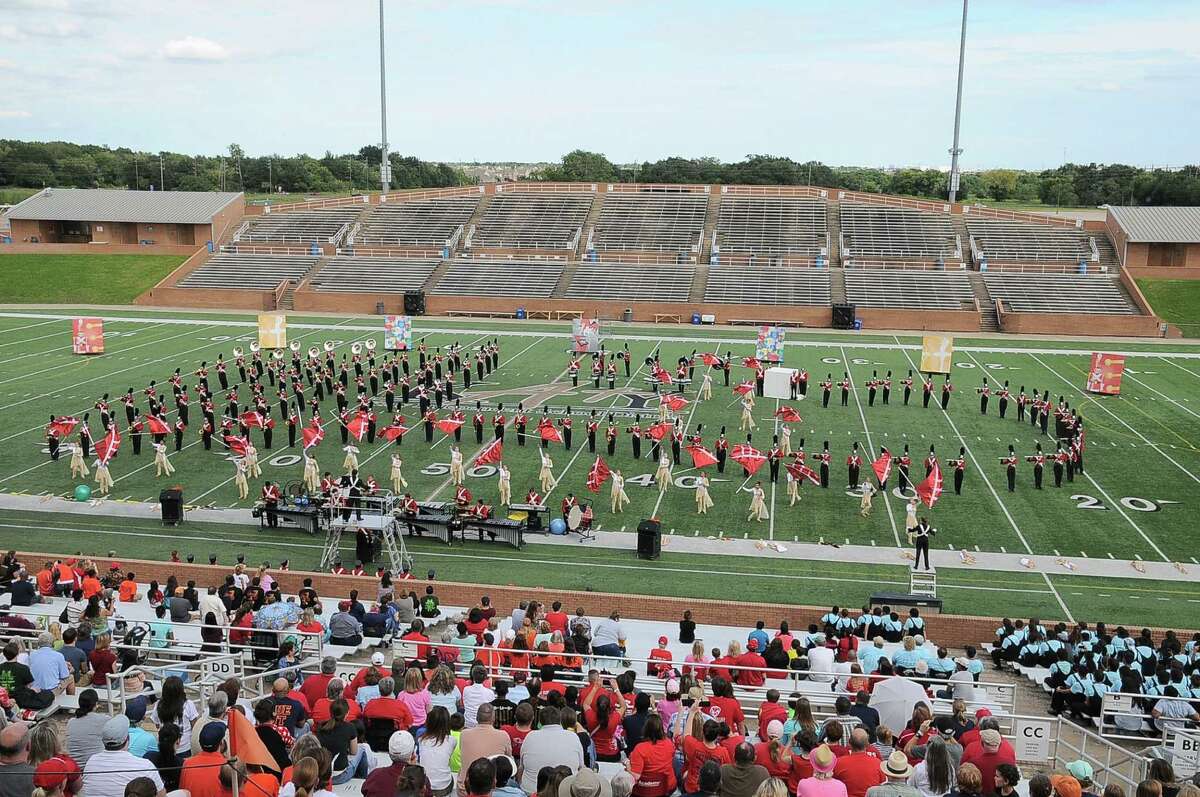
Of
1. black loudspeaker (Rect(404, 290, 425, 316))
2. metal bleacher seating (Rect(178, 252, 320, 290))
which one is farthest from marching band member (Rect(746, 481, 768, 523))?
metal bleacher seating (Rect(178, 252, 320, 290))

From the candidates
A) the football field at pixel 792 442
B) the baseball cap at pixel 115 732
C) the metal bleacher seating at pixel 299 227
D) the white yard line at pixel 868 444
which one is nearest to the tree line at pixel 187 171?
the metal bleacher seating at pixel 299 227

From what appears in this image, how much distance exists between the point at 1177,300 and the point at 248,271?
44.9 meters

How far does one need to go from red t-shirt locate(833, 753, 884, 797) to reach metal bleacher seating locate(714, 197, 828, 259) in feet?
168

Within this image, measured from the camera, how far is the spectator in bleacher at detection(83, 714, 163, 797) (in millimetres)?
5844

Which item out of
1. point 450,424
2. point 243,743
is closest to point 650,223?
point 450,424

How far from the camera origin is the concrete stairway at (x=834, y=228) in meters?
56.6

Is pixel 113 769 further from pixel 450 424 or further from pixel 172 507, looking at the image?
pixel 450 424

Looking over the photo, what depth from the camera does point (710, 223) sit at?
202ft

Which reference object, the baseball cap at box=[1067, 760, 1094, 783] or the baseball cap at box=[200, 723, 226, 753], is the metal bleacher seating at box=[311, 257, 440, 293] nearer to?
the baseball cap at box=[200, 723, 226, 753]

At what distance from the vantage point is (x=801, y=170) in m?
103

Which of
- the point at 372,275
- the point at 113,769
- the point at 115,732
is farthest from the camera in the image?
the point at 372,275

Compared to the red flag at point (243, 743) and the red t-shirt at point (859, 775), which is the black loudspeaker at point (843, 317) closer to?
the red t-shirt at point (859, 775)

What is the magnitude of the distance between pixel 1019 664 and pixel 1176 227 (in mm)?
48532

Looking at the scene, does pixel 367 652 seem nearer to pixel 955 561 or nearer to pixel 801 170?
pixel 955 561
